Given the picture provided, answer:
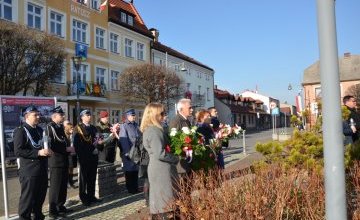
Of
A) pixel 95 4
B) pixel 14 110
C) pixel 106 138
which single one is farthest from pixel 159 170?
pixel 95 4

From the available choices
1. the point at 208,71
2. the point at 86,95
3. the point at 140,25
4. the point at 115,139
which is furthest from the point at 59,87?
the point at 208,71

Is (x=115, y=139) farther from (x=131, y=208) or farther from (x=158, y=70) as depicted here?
(x=158, y=70)

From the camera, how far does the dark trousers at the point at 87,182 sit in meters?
8.24

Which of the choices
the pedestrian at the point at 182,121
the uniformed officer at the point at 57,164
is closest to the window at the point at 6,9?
the uniformed officer at the point at 57,164

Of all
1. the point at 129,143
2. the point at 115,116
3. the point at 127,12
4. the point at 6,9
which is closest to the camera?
the point at 129,143

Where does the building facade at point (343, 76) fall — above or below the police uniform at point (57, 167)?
above

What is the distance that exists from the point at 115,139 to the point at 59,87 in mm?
19688

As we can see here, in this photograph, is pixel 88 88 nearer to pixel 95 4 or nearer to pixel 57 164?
pixel 95 4

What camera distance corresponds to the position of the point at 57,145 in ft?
24.2

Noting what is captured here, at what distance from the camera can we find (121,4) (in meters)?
40.3

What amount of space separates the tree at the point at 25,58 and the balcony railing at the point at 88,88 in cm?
723

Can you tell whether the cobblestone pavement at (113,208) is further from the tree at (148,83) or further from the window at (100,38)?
the window at (100,38)

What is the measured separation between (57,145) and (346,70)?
7771 centimetres

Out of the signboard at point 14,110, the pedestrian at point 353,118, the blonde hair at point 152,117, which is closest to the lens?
the blonde hair at point 152,117
